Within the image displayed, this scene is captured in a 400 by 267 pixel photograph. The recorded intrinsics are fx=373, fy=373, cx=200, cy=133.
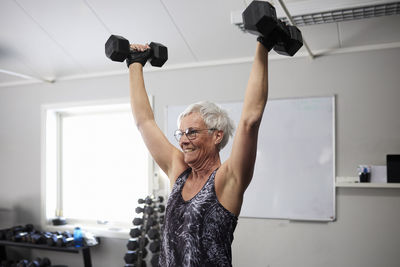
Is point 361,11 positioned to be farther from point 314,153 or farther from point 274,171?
point 274,171

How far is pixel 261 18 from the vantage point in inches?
35.7

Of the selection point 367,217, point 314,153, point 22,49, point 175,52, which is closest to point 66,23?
point 22,49

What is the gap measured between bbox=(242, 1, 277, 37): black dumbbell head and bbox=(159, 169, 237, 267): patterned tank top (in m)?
0.43

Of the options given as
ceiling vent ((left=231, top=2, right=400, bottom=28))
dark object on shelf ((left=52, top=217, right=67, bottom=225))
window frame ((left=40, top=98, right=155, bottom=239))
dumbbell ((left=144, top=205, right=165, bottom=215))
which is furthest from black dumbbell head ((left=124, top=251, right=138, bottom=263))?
ceiling vent ((left=231, top=2, right=400, bottom=28))

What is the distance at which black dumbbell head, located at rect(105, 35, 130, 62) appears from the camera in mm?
1212

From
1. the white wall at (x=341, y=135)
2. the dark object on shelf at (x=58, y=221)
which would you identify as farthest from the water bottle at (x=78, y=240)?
the white wall at (x=341, y=135)

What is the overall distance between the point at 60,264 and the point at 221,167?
144 inches

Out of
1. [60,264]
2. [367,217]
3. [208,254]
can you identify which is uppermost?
[208,254]

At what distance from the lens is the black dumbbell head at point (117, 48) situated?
121 centimetres

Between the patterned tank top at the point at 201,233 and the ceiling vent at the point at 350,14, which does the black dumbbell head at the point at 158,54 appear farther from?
the ceiling vent at the point at 350,14

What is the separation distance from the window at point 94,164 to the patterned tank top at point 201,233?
115 inches

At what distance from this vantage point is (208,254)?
102cm

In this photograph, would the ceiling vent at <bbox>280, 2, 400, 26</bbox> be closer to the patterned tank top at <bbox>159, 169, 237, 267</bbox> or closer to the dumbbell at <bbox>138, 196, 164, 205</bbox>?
the patterned tank top at <bbox>159, 169, 237, 267</bbox>

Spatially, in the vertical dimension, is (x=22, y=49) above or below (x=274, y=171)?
above
